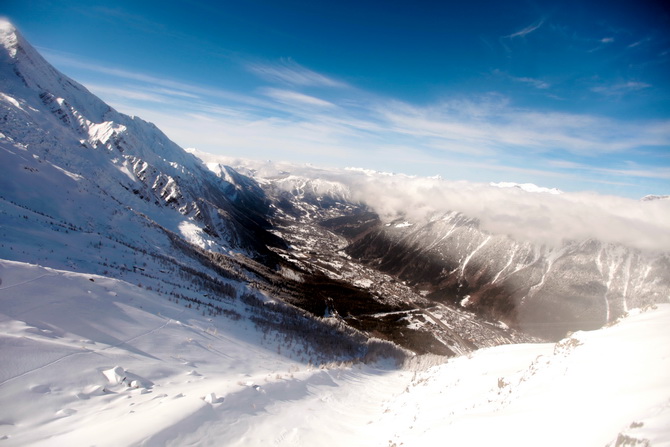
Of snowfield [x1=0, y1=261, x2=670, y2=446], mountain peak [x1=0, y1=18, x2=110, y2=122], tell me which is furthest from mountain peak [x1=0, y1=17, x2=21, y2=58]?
snowfield [x1=0, y1=261, x2=670, y2=446]

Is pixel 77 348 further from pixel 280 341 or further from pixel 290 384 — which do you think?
pixel 280 341

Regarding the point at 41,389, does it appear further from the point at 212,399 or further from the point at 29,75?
the point at 29,75

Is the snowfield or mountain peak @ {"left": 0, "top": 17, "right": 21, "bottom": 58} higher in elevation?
mountain peak @ {"left": 0, "top": 17, "right": 21, "bottom": 58}

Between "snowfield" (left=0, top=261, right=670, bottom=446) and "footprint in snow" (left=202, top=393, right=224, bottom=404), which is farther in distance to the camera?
"footprint in snow" (left=202, top=393, right=224, bottom=404)

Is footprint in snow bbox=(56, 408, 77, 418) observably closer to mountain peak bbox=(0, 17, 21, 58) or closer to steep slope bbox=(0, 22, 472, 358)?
steep slope bbox=(0, 22, 472, 358)

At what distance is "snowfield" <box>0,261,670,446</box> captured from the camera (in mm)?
7699

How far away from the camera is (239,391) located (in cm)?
1169

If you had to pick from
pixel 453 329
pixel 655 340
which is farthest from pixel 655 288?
pixel 655 340

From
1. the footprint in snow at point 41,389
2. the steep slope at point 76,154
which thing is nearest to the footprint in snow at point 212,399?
the footprint in snow at point 41,389

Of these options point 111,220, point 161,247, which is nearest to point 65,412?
point 161,247

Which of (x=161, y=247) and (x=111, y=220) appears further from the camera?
(x=161, y=247)

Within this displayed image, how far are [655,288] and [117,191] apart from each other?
30023cm

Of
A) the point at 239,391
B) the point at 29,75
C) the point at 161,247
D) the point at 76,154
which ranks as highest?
the point at 29,75

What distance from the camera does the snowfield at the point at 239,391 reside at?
7699mm
